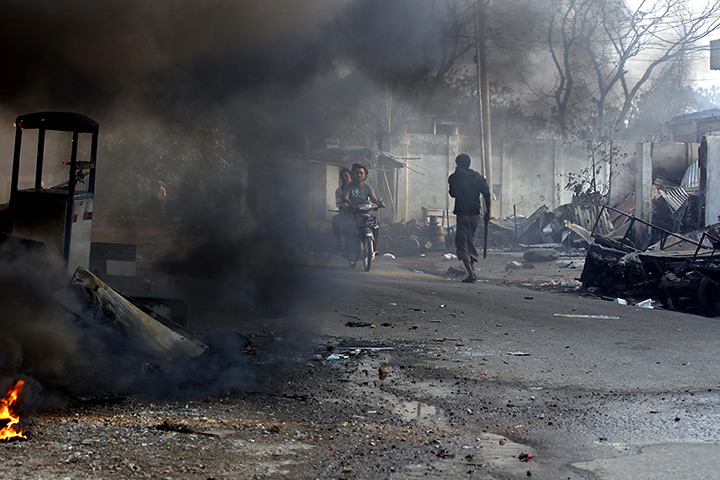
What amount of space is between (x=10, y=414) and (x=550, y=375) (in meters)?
2.69

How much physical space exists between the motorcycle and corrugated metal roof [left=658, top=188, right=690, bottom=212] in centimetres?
739

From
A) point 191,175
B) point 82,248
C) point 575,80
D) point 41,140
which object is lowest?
point 82,248

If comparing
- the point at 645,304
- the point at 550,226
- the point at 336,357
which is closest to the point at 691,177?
the point at 550,226

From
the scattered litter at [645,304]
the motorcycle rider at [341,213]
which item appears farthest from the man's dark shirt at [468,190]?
the scattered litter at [645,304]

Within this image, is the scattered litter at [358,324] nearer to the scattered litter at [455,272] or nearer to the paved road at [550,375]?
the paved road at [550,375]

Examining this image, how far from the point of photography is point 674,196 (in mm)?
14562

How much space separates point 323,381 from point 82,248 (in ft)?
11.7

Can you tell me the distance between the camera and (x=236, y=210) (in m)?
12.0

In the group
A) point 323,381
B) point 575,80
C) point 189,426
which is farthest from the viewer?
point 575,80

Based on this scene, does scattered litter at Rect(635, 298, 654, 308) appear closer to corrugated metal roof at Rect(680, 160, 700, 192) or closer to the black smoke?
the black smoke

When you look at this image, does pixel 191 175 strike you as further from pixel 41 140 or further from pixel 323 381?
pixel 323 381

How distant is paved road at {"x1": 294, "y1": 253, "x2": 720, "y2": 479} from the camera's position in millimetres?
2564

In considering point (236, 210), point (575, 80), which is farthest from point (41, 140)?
point (575, 80)

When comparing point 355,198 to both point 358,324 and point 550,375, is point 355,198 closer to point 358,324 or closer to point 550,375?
point 358,324
